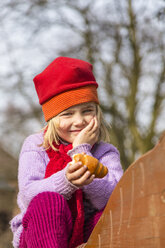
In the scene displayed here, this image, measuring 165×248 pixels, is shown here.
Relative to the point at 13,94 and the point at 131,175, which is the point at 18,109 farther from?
the point at 131,175

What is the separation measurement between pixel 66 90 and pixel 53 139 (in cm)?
31

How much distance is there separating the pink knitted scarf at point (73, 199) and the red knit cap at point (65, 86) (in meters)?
0.23

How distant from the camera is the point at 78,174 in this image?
1799mm

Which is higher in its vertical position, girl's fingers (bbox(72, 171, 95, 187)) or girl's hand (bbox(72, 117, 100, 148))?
girl's fingers (bbox(72, 171, 95, 187))

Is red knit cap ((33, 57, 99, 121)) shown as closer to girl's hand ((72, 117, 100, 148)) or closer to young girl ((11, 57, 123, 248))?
young girl ((11, 57, 123, 248))

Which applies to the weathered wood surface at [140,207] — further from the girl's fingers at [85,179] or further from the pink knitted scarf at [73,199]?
the pink knitted scarf at [73,199]

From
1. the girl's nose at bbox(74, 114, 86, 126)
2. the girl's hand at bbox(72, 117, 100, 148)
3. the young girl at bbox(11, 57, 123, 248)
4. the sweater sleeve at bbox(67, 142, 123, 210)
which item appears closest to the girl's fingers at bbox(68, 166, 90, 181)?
the young girl at bbox(11, 57, 123, 248)

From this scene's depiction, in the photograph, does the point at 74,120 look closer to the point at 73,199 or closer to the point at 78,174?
the point at 73,199

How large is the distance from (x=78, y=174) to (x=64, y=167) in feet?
1.56

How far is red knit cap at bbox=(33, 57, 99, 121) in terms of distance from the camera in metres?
2.41

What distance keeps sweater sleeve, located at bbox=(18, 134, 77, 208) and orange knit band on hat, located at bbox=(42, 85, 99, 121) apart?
235 millimetres

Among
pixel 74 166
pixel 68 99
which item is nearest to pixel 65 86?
pixel 68 99

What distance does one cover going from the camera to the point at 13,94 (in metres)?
9.41

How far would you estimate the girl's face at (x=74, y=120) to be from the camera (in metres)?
Result: 2.38
